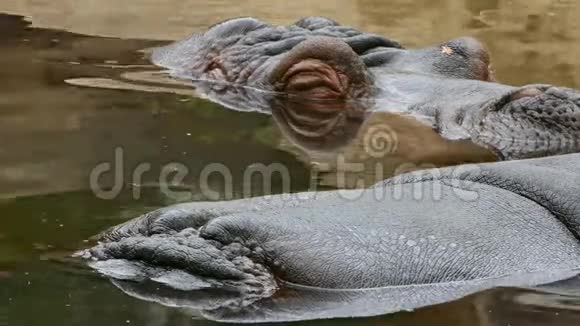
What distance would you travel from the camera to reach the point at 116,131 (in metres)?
4.66

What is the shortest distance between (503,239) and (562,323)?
0.31 meters

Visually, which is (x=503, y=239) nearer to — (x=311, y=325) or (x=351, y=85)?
(x=311, y=325)

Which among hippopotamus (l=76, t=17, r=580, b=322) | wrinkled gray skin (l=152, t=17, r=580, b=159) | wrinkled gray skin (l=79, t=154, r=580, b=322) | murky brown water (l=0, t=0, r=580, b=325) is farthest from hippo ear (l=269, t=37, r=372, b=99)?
wrinkled gray skin (l=79, t=154, r=580, b=322)

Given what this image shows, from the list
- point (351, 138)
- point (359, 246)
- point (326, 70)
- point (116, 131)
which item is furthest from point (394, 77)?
point (359, 246)

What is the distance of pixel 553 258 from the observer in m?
3.04

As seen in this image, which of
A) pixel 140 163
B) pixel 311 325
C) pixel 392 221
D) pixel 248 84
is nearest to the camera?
pixel 311 325

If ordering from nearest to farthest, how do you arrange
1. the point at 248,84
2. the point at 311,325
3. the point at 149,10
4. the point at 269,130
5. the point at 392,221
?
the point at 311,325
the point at 392,221
the point at 269,130
the point at 248,84
the point at 149,10

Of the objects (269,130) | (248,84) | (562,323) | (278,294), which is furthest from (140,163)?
(248,84)

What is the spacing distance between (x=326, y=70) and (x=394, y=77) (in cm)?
40

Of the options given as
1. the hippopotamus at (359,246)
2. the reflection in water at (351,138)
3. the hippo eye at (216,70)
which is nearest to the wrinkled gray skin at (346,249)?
the hippopotamus at (359,246)

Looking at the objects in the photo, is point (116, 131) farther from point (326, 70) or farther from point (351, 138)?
point (326, 70)

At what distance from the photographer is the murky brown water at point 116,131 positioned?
2.82 m

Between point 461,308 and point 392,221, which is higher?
point 392,221

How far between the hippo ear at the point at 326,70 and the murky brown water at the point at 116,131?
20.2 inches
